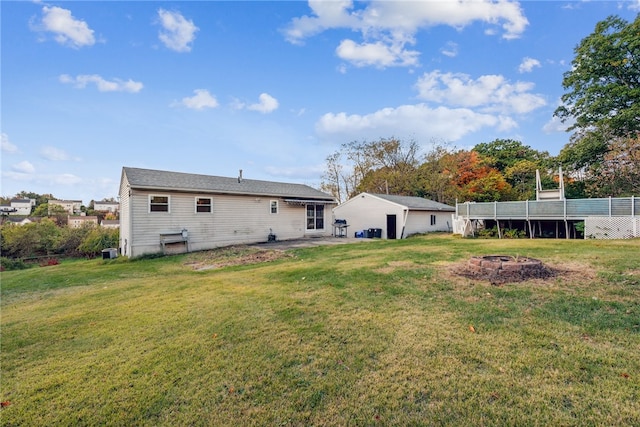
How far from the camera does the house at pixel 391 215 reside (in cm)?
1781

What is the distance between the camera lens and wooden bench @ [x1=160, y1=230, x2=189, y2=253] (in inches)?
481

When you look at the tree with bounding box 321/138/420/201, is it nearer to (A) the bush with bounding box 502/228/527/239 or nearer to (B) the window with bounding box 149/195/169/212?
(A) the bush with bounding box 502/228/527/239

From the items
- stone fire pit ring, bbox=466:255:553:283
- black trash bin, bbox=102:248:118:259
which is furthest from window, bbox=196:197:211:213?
stone fire pit ring, bbox=466:255:553:283

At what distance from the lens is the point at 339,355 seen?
2.92 meters

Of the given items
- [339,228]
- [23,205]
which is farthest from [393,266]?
[23,205]

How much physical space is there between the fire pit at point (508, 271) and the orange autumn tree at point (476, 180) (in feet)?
75.7

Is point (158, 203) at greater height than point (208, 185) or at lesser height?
lesser

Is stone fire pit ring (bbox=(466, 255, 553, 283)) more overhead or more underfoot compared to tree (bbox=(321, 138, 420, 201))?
more underfoot

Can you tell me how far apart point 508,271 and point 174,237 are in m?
12.4

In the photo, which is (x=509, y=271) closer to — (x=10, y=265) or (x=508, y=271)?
(x=508, y=271)

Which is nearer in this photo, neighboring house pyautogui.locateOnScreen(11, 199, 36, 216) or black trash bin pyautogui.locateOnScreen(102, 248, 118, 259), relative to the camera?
black trash bin pyautogui.locateOnScreen(102, 248, 118, 259)

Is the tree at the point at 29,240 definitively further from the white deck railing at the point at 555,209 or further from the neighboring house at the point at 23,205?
the neighboring house at the point at 23,205

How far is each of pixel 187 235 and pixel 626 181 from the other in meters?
24.2

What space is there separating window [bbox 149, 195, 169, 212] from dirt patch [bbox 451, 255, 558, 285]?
11879mm
